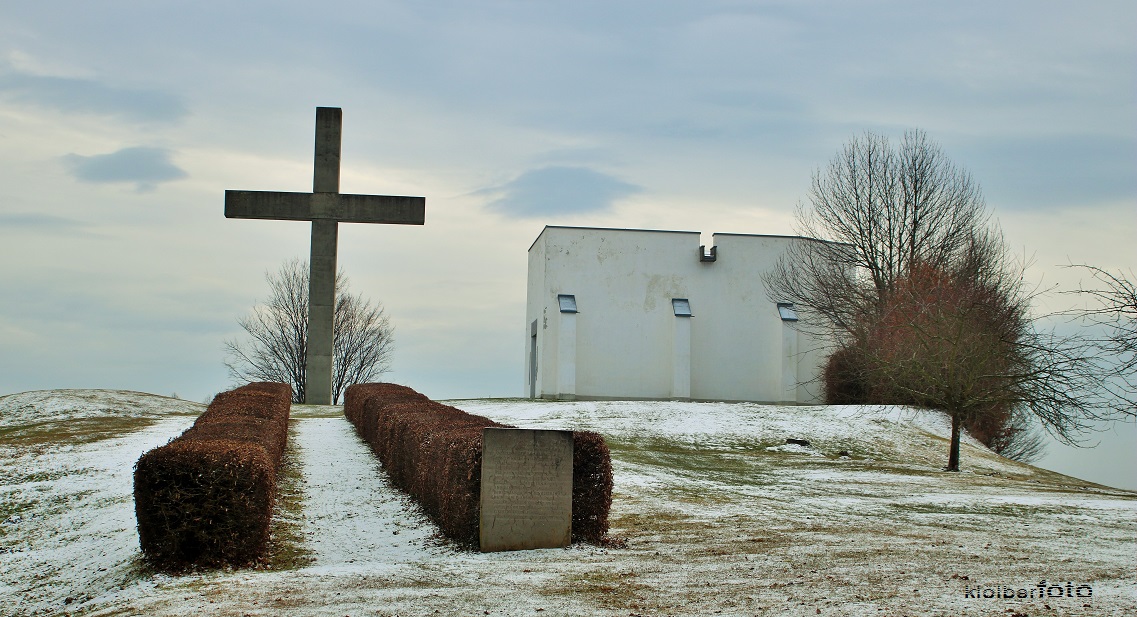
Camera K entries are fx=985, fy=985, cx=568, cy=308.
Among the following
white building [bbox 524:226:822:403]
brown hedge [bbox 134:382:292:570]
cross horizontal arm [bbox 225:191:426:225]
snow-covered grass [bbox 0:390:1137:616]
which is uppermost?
cross horizontal arm [bbox 225:191:426:225]

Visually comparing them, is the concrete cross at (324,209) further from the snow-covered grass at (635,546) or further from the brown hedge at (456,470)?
the brown hedge at (456,470)

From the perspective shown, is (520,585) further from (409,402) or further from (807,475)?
(807,475)

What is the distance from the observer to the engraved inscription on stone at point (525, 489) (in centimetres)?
902

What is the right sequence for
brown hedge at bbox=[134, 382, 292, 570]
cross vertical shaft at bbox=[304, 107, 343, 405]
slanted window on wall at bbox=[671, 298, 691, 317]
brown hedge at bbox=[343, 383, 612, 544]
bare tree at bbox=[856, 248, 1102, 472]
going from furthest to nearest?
1. slanted window on wall at bbox=[671, 298, 691, 317]
2. cross vertical shaft at bbox=[304, 107, 343, 405]
3. bare tree at bbox=[856, 248, 1102, 472]
4. brown hedge at bbox=[343, 383, 612, 544]
5. brown hedge at bbox=[134, 382, 292, 570]

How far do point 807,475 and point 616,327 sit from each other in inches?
651

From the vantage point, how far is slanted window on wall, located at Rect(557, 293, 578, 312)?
106ft

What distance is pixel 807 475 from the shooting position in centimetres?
1694

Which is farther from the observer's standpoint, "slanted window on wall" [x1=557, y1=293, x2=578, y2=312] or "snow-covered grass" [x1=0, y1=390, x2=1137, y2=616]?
"slanted window on wall" [x1=557, y1=293, x2=578, y2=312]

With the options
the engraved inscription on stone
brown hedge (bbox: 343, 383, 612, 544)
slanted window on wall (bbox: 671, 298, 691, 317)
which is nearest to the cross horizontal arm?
brown hedge (bbox: 343, 383, 612, 544)

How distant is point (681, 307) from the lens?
32.9m

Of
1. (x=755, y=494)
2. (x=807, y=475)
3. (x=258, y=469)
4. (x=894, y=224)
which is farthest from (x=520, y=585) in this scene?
(x=894, y=224)

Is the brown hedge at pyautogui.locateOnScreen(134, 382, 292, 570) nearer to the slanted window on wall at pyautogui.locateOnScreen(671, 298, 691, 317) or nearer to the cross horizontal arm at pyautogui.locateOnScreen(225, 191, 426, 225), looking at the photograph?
the cross horizontal arm at pyautogui.locateOnScreen(225, 191, 426, 225)

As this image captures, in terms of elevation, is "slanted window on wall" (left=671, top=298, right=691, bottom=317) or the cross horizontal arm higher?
the cross horizontal arm

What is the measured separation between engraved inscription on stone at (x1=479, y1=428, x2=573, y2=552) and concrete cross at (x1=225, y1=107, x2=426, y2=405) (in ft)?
49.7
